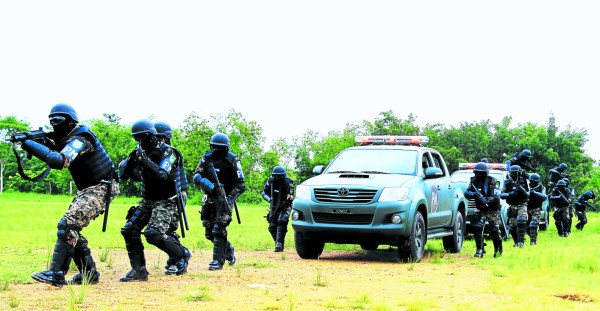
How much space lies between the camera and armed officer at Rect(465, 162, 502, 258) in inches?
492

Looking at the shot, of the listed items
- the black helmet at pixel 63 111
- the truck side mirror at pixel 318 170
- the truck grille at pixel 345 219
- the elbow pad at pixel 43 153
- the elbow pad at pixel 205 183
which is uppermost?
the black helmet at pixel 63 111

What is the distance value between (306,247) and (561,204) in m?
11.2

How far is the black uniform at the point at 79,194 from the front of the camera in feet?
25.8

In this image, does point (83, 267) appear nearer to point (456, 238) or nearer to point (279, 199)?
point (279, 199)

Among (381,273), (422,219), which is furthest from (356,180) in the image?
(381,273)

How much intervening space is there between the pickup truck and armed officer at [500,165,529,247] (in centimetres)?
303

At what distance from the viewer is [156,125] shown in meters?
9.30

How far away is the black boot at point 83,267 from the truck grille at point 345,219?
13.5ft

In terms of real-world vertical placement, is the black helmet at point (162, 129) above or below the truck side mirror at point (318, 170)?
above

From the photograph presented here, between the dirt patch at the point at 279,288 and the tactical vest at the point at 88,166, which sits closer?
the dirt patch at the point at 279,288

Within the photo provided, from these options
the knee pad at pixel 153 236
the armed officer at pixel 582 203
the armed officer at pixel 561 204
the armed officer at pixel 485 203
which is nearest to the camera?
the knee pad at pixel 153 236

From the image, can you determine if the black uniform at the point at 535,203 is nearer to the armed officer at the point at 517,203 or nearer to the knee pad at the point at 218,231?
the armed officer at the point at 517,203

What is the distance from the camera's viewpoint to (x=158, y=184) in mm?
8852

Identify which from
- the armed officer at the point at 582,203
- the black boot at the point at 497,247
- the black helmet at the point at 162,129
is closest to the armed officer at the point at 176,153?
the black helmet at the point at 162,129
